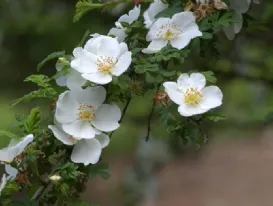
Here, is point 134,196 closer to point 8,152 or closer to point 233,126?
point 233,126

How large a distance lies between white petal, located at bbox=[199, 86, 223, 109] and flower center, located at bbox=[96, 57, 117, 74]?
0.15 m

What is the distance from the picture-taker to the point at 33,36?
3.11 m

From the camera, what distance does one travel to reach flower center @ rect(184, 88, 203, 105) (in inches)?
39.5

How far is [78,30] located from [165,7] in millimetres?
1586

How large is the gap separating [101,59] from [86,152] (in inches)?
6.8

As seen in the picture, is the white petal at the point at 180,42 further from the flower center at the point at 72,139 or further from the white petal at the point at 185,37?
the flower center at the point at 72,139

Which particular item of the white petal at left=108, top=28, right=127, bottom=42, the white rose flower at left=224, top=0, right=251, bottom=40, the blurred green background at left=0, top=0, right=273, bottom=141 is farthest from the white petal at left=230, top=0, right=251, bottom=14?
the blurred green background at left=0, top=0, right=273, bottom=141

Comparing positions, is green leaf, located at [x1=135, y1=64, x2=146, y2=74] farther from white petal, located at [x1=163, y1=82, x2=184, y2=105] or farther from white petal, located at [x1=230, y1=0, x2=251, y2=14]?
white petal, located at [x1=230, y1=0, x2=251, y2=14]

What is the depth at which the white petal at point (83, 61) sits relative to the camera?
1.02m

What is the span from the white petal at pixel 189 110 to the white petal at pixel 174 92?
0.04 feet

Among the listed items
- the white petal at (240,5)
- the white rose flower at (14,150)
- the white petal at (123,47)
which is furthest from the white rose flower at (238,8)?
the white rose flower at (14,150)

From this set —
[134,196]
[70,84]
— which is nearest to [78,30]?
[134,196]

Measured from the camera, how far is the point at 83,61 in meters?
1.04

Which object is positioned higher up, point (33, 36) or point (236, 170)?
point (33, 36)
